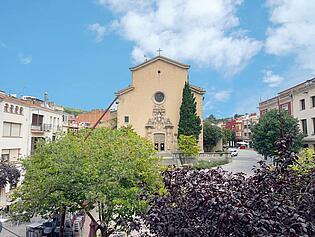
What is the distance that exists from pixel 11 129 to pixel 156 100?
2079cm

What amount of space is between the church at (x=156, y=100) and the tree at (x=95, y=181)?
3173cm

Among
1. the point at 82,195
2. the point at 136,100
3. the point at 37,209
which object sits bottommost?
the point at 37,209

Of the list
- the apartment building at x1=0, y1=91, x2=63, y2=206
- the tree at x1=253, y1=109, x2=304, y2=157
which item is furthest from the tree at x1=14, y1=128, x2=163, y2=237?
the tree at x1=253, y1=109, x2=304, y2=157

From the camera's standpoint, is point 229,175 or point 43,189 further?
point 43,189

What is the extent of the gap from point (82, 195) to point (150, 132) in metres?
33.5

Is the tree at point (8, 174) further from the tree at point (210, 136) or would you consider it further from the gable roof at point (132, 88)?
the tree at point (210, 136)

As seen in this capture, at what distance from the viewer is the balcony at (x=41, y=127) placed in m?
31.1

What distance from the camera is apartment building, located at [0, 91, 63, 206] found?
984 inches

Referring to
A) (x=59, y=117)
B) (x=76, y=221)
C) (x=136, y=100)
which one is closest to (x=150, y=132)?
(x=136, y=100)

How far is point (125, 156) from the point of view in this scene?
9766 millimetres

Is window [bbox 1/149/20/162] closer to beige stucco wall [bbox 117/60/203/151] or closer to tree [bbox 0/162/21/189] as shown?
tree [bbox 0/162/21/189]

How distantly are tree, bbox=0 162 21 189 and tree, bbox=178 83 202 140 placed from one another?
23.2 metres

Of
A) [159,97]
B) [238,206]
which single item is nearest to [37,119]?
[159,97]

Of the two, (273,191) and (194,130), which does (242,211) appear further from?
(194,130)
